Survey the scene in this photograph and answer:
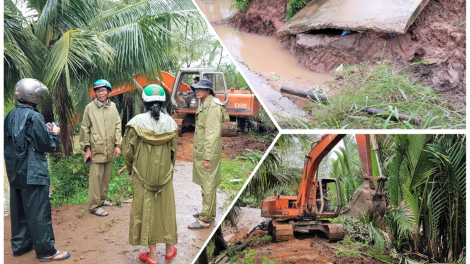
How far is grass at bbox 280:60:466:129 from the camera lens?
4.34 meters

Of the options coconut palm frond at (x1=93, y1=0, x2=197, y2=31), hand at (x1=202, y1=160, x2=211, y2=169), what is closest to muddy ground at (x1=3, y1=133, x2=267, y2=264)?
hand at (x1=202, y1=160, x2=211, y2=169)

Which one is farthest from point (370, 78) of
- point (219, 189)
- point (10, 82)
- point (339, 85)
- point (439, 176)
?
point (10, 82)

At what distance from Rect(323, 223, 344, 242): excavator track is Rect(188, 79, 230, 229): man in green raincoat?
2473 mm

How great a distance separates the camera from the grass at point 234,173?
16.8ft

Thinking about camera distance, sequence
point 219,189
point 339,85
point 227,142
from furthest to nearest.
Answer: point 227,142 → point 339,85 → point 219,189

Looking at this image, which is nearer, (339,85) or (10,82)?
(10,82)

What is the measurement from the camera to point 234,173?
5.90 metres

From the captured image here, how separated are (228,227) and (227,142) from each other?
294 centimetres

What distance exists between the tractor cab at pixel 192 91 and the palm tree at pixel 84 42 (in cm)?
102

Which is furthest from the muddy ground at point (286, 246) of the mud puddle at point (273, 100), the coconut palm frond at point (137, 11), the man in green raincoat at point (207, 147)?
the coconut palm frond at point (137, 11)

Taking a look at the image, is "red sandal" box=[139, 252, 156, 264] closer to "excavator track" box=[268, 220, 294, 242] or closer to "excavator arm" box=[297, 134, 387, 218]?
"excavator arm" box=[297, 134, 387, 218]

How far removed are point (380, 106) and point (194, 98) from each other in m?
4.22

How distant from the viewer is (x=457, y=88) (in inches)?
210

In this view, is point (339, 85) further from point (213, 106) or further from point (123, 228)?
point (123, 228)
